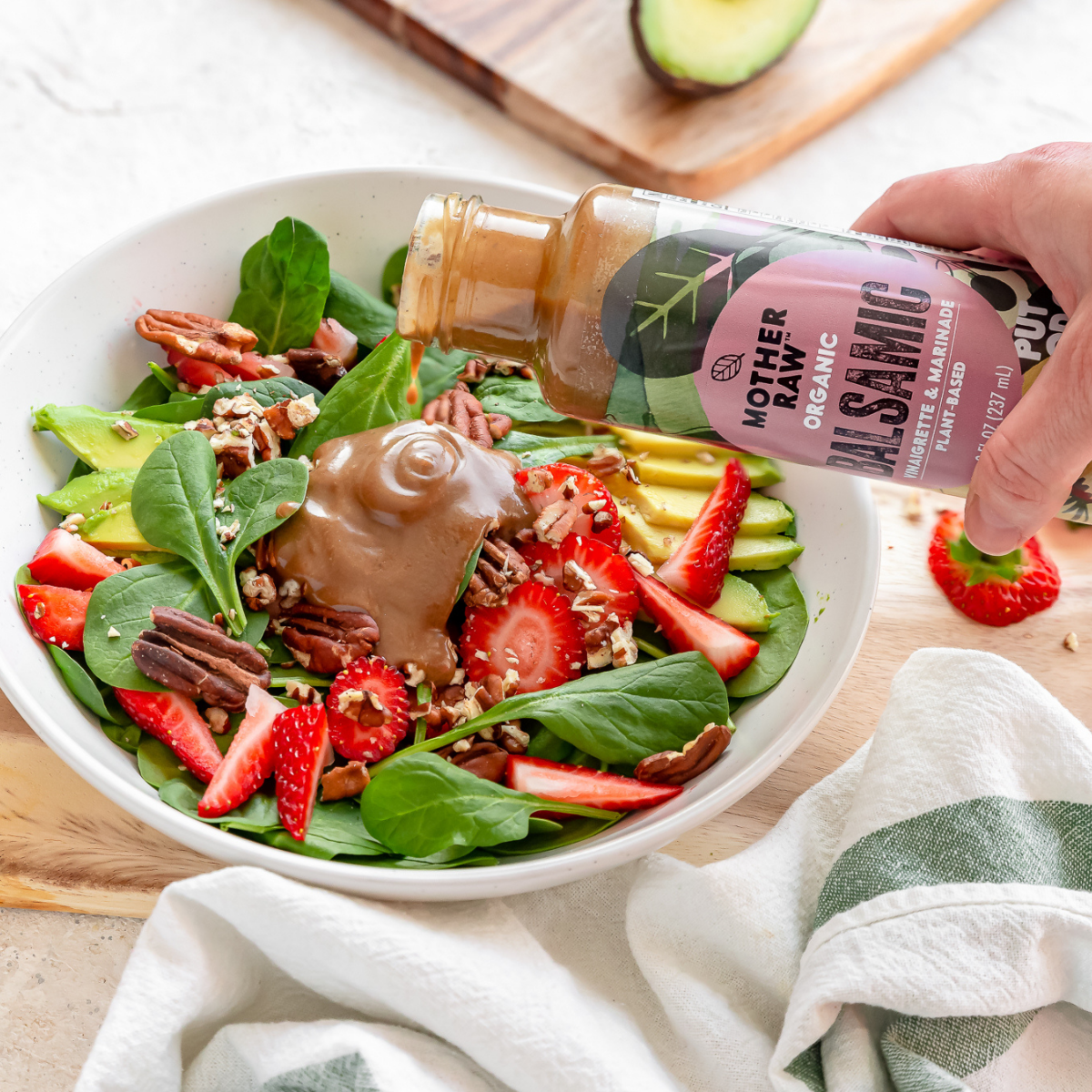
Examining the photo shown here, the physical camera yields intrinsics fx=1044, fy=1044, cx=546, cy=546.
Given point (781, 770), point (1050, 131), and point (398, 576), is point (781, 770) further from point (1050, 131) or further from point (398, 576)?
point (1050, 131)

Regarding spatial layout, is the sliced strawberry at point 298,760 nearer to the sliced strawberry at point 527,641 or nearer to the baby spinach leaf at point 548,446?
the sliced strawberry at point 527,641

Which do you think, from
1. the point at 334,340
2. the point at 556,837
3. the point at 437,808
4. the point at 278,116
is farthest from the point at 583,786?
the point at 278,116

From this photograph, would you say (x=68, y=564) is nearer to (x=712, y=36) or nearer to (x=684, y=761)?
(x=684, y=761)

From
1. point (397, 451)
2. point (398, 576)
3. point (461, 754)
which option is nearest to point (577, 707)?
point (461, 754)

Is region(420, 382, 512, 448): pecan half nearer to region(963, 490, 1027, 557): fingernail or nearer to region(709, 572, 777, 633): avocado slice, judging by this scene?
region(709, 572, 777, 633): avocado slice

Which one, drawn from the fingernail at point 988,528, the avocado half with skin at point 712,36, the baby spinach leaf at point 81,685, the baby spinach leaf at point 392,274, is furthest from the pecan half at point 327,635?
the avocado half with skin at point 712,36

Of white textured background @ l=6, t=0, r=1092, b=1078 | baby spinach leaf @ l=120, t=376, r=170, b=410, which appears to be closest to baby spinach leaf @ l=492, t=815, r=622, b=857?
baby spinach leaf @ l=120, t=376, r=170, b=410
